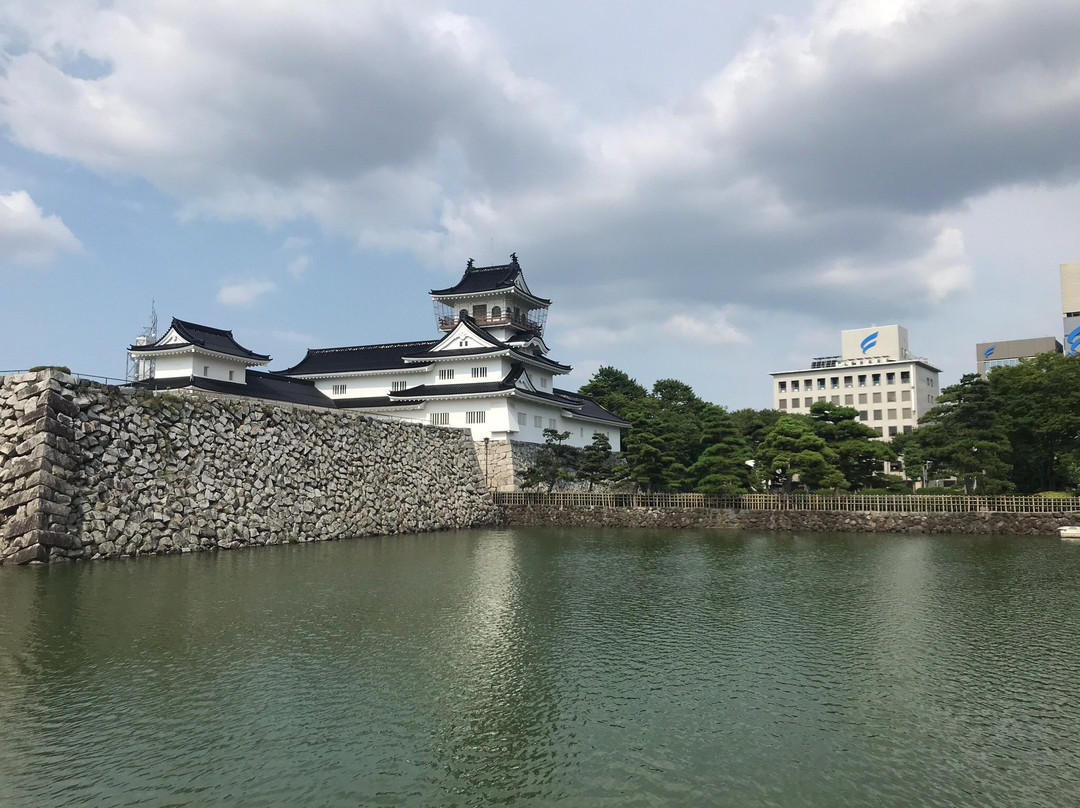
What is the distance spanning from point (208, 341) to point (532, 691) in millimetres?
28382

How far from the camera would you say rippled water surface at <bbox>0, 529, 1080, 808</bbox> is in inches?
229

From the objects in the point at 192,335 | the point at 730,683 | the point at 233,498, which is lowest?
the point at 730,683

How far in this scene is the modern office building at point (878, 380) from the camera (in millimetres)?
72062

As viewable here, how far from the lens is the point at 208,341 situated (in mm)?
31891

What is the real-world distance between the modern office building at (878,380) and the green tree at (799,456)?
152 ft

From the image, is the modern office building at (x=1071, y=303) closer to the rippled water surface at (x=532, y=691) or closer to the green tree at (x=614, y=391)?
the green tree at (x=614, y=391)

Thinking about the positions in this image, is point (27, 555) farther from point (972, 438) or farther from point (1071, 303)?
point (1071, 303)

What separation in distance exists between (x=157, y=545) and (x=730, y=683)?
14.9 metres

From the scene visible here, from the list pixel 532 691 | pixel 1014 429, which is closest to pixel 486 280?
pixel 1014 429

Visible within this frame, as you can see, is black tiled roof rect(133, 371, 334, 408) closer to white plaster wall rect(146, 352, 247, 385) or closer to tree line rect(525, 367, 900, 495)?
white plaster wall rect(146, 352, 247, 385)

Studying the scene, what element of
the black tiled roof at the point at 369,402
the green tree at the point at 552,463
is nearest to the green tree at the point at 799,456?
the green tree at the point at 552,463

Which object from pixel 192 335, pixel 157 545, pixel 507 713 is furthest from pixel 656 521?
pixel 507 713

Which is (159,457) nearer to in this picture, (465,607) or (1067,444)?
(465,607)

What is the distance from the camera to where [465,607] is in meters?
12.1
